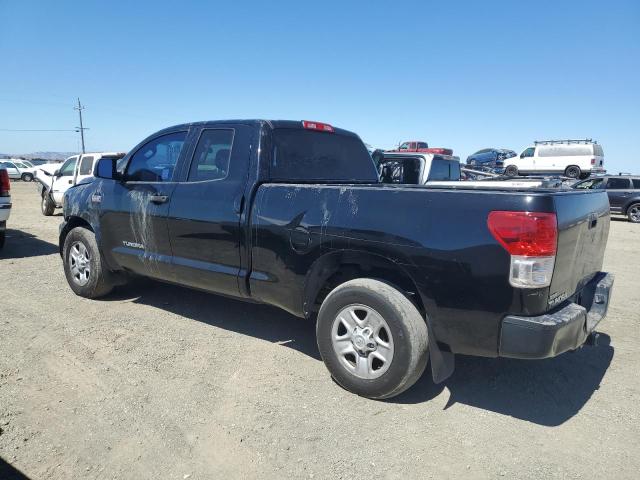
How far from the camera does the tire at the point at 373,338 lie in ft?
9.88

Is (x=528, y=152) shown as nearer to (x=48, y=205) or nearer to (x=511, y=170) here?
(x=511, y=170)

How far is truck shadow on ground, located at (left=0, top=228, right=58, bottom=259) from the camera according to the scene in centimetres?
818

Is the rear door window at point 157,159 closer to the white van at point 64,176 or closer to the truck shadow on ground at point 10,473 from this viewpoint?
the truck shadow on ground at point 10,473

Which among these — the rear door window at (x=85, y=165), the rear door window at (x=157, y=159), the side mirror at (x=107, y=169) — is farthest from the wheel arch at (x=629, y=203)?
the side mirror at (x=107, y=169)

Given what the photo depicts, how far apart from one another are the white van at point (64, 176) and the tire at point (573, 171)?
23.8m

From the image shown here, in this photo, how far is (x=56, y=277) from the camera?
6.50 m

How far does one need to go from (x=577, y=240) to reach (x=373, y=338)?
143cm

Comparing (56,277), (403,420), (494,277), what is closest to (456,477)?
(403,420)

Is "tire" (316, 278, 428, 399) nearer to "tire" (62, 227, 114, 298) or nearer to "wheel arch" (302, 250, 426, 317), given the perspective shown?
"wheel arch" (302, 250, 426, 317)

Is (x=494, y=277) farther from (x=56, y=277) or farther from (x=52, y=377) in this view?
(x=56, y=277)

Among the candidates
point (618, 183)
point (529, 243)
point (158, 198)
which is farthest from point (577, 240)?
point (618, 183)

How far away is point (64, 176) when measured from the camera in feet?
44.9

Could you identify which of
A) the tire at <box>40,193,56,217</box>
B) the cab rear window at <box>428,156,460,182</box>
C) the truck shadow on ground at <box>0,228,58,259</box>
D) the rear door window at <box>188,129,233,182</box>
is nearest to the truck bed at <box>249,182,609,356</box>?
the rear door window at <box>188,129,233,182</box>

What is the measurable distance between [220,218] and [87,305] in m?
2.33
